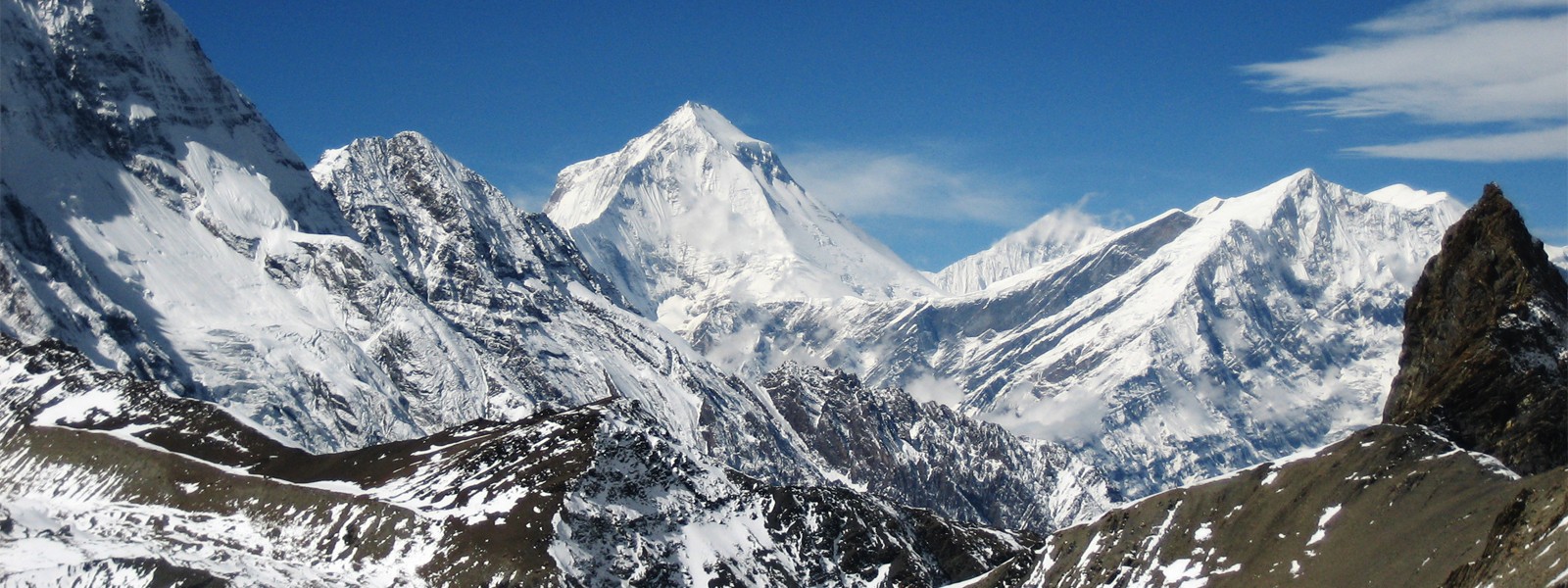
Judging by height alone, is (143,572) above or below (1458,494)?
above

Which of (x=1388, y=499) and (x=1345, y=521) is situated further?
(x=1345, y=521)

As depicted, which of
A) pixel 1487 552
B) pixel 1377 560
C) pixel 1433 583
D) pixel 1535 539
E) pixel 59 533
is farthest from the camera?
pixel 59 533

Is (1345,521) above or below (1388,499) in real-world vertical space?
below

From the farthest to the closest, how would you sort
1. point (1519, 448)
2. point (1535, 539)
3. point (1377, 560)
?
point (1519, 448), point (1377, 560), point (1535, 539)

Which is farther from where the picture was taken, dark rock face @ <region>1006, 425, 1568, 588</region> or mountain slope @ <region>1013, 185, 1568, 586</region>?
mountain slope @ <region>1013, 185, 1568, 586</region>

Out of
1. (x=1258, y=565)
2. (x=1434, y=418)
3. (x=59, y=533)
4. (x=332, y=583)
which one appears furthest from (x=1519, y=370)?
(x=59, y=533)

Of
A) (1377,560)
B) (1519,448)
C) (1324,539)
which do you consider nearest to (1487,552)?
(1377,560)

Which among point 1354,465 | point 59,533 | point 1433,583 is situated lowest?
point 1433,583

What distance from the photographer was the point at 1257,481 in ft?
636

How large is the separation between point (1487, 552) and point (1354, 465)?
54299 mm

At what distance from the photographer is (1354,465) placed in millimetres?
184000

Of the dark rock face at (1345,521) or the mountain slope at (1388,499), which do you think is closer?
the dark rock face at (1345,521)

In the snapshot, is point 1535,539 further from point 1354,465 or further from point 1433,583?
point 1354,465

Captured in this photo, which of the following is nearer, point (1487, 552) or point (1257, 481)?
point (1487, 552)
